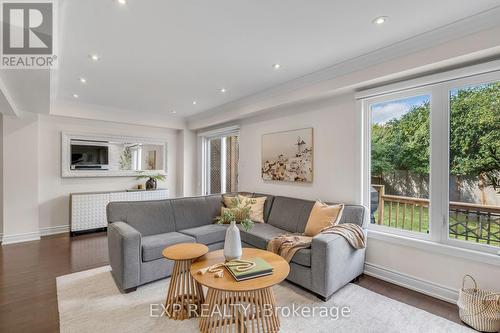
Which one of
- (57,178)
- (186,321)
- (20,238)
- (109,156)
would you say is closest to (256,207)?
(186,321)

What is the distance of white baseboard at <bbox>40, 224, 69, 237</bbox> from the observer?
4621 mm

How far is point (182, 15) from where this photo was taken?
199 centimetres

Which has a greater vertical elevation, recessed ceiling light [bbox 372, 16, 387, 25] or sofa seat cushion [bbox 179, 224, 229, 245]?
recessed ceiling light [bbox 372, 16, 387, 25]

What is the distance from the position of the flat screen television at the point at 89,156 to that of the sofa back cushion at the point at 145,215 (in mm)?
2506

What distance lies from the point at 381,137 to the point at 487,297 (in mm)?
1811

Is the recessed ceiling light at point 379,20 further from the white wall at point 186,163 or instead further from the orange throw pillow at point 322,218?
the white wall at point 186,163

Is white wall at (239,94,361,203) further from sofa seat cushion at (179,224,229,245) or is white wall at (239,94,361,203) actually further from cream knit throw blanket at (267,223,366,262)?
sofa seat cushion at (179,224,229,245)

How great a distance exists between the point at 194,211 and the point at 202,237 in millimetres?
681

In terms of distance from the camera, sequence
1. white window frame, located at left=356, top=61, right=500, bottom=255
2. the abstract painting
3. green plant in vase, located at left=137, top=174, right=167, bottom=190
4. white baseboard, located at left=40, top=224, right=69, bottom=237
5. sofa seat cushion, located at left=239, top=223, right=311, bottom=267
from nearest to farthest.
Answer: white window frame, located at left=356, top=61, right=500, bottom=255
sofa seat cushion, located at left=239, top=223, right=311, bottom=267
the abstract painting
white baseboard, located at left=40, top=224, right=69, bottom=237
green plant in vase, located at left=137, top=174, right=167, bottom=190

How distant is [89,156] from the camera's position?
508cm

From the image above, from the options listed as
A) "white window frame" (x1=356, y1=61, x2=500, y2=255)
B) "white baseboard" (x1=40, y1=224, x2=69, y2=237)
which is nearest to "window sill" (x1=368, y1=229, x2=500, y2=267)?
"white window frame" (x1=356, y1=61, x2=500, y2=255)

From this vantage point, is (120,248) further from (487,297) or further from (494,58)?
(494,58)

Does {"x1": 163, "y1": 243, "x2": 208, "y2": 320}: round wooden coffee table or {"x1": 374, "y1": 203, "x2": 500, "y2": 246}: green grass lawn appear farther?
{"x1": 374, "y1": 203, "x2": 500, "y2": 246}: green grass lawn

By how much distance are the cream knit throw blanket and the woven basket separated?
90 centimetres
